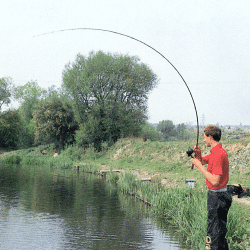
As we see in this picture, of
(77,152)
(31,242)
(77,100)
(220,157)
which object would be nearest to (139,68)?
(77,100)

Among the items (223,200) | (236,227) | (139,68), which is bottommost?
(236,227)

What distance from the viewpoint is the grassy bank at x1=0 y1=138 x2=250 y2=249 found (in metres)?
8.62

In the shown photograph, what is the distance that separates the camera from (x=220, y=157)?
5.19 metres

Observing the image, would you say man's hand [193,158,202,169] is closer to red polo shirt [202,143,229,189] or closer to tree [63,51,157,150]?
red polo shirt [202,143,229,189]

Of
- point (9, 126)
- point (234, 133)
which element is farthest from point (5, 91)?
point (234, 133)

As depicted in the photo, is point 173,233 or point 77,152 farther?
point 77,152

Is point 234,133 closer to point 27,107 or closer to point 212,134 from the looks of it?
point 212,134

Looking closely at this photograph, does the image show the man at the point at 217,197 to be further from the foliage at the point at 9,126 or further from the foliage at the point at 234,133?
the foliage at the point at 9,126

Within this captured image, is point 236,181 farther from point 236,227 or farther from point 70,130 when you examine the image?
point 70,130

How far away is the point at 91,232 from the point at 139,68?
32819 mm

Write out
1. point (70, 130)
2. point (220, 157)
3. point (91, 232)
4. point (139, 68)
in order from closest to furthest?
point (220, 157), point (91, 232), point (139, 68), point (70, 130)

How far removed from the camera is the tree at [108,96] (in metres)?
38.4

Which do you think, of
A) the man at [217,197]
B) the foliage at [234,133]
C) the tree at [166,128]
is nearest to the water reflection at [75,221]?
the man at [217,197]

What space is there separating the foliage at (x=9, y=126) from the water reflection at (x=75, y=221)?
38.0 metres
